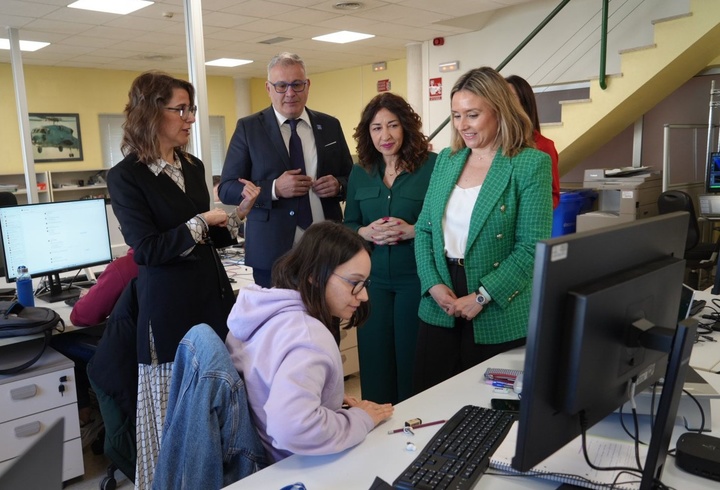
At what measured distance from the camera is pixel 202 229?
2109 millimetres

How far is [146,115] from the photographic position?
6.77 ft

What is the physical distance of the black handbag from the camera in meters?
2.37

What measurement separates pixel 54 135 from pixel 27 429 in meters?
7.53

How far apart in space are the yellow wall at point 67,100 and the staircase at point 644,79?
20.9 feet

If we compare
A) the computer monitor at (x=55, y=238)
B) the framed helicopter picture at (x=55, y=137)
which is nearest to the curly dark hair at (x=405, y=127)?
the computer monitor at (x=55, y=238)

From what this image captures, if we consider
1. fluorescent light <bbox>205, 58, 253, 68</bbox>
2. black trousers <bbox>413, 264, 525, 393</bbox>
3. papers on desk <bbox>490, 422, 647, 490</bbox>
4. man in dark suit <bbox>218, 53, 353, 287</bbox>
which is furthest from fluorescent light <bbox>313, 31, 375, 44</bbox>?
papers on desk <bbox>490, 422, 647, 490</bbox>

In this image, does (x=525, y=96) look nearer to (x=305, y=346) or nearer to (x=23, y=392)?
(x=305, y=346)

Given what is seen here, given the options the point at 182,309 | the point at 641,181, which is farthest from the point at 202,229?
the point at 641,181

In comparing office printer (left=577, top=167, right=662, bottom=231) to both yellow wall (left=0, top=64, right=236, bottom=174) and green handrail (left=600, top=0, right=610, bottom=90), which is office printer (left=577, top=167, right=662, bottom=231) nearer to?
green handrail (left=600, top=0, right=610, bottom=90)

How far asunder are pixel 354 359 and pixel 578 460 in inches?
102

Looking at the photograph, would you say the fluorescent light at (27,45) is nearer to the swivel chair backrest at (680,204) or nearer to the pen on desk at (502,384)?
the swivel chair backrest at (680,204)

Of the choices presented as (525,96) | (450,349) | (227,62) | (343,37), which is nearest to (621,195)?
(525,96)

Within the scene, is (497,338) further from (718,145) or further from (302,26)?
(302,26)

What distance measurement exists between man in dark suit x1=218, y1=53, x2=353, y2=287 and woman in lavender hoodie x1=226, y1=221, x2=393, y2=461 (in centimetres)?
100
